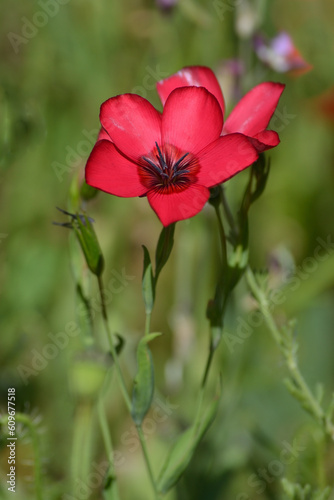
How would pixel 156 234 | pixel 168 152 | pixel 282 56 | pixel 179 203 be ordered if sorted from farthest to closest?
pixel 156 234
pixel 282 56
pixel 168 152
pixel 179 203

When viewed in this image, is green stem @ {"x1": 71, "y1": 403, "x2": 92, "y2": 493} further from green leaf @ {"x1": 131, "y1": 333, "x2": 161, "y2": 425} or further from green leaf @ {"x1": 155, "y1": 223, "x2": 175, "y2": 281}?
green leaf @ {"x1": 155, "y1": 223, "x2": 175, "y2": 281}

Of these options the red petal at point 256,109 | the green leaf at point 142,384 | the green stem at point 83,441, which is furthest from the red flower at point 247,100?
the green stem at point 83,441

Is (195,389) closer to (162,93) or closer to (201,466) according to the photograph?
(201,466)

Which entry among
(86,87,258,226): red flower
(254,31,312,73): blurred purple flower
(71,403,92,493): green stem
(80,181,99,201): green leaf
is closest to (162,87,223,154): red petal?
(86,87,258,226): red flower

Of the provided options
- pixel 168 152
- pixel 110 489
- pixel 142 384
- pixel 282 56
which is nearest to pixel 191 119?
pixel 168 152

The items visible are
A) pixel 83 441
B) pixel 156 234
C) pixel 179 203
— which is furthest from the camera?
pixel 156 234

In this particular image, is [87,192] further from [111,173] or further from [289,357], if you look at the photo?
[289,357]

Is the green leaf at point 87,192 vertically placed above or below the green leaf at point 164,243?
above

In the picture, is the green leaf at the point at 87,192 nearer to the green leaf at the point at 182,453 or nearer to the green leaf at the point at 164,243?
the green leaf at the point at 164,243
